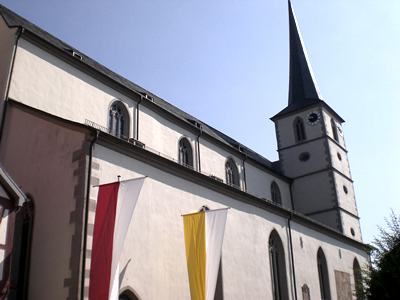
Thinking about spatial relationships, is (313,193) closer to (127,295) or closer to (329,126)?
(329,126)

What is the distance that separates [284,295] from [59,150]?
37.6 ft

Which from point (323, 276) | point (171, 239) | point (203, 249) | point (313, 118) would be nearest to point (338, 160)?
point (313, 118)

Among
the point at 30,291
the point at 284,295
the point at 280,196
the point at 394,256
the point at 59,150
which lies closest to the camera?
the point at 30,291

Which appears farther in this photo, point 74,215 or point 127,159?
point 127,159

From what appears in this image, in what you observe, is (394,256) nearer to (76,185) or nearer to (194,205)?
(194,205)

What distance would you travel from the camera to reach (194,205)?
16.0m

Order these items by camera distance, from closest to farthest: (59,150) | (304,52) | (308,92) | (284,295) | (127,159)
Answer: (59,150)
(127,159)
(284,295)
(308,92)
(304,52)

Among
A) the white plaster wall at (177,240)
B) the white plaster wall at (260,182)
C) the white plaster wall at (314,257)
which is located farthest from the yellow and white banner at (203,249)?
the white plaster wall at (260,182)

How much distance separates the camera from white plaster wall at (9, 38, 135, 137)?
15.6 meters

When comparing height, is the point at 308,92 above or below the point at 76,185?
above

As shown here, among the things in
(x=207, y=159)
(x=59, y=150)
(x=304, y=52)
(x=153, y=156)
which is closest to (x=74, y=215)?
(x=59, y=150)

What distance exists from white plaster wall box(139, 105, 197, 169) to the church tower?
1247 centimetres

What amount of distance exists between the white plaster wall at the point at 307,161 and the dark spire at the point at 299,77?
3188mm

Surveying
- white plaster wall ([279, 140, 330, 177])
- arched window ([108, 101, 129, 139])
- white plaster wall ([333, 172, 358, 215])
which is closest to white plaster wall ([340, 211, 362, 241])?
white plaster wall ([333, 172, 358, 215])
